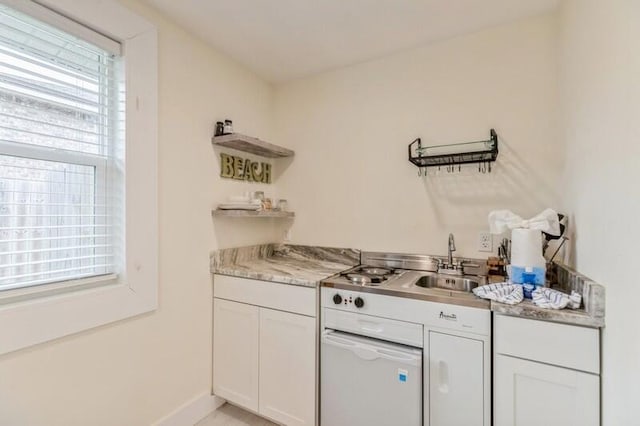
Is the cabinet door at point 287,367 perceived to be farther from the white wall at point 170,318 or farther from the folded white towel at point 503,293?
the folded white towel at point 503,293

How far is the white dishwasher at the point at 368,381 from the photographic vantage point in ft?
4.68

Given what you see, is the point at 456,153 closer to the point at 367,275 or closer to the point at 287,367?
the point at 367,275

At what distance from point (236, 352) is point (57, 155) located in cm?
147

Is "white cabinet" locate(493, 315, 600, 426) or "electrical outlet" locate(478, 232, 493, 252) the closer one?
"white cabinet" locate(493, 315, 600, 426)

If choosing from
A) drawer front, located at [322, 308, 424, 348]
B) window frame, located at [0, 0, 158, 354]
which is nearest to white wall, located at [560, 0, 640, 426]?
drawer front, located at [322, 308, 424, 348]

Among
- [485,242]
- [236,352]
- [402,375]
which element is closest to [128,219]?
[236,352]

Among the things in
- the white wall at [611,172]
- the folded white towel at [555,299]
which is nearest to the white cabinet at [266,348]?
the folded white towel at [555,299]

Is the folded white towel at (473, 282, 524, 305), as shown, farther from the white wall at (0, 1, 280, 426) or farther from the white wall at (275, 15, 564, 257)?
the white wall at (0, 1, 280, 426)

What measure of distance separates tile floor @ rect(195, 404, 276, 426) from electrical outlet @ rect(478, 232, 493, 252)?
1742 millimetres

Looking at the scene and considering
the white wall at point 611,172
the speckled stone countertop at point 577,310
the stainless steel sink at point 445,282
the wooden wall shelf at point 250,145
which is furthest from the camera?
the wooden wall shelf at point 250,145

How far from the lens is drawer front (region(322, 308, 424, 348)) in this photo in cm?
149

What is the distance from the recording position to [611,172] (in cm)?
106

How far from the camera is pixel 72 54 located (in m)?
1.43

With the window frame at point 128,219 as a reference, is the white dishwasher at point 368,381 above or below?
below
